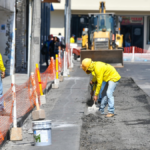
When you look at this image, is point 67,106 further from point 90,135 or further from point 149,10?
point 149,10

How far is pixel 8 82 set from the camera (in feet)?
49.3

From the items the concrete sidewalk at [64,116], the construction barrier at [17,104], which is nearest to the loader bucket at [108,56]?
the concrete sidewalk at [64,116]

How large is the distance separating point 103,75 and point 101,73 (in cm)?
39

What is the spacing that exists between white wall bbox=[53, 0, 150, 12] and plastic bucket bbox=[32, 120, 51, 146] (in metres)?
37.1

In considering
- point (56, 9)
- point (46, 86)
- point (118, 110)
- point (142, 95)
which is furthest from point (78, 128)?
point (56, 9)

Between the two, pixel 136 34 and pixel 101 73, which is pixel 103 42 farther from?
pixel 136 34

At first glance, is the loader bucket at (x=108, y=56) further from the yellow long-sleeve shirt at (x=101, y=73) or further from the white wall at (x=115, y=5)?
the white wall at (x=115, y=5)

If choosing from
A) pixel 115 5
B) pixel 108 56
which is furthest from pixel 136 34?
pixel 108 56

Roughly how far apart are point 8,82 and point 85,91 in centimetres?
330

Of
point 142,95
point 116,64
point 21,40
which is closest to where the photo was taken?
point 142,95

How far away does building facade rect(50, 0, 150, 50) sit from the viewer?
4281 cm

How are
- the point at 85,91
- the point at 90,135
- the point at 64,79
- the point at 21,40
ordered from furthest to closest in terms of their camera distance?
the point at 21,40, the point at 64,79, the point at 85,91, the point at 90,135

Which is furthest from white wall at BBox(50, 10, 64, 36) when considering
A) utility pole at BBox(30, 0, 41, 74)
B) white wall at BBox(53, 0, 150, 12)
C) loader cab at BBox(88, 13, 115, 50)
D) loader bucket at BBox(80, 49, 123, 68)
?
utility pole at BBox(30, 0, 41, 74)

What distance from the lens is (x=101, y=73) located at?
8594 mm
